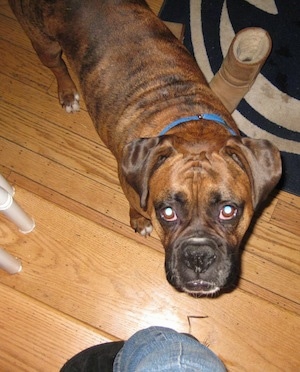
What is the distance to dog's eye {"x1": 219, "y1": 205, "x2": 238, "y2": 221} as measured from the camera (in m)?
2.17

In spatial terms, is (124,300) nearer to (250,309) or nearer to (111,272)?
→ (111,272)

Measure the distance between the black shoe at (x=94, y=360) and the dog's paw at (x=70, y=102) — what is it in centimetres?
180

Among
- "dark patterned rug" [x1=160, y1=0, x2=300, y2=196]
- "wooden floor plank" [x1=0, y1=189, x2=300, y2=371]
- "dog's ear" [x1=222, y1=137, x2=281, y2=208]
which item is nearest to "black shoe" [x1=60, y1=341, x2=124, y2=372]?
"wooden floor plank" [x1=0, y1=189, x2=300, y2=371]

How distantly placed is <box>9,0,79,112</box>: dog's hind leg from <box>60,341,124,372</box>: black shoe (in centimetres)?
182

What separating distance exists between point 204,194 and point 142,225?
1.00 meters

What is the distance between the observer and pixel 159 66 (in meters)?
2.73

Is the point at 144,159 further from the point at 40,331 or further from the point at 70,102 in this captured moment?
the point at 70,102

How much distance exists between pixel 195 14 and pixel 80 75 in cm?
135

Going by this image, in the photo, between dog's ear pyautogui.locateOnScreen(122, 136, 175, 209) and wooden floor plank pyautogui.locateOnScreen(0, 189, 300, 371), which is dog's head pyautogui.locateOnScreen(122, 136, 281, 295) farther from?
wooden floor plank pyautogui.locateOnScreen(0, 189, 300, 371)

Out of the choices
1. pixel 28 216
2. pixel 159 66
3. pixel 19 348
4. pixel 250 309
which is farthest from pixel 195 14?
pixel 19 348

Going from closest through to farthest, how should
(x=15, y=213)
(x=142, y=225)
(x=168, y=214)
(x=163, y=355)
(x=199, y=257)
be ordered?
(x=163, y=355)
(x=199, y=257)
(x=168, y=214)
(x=15, y=213)
(x=142, y=225)


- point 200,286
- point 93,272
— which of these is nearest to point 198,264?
point 200,286

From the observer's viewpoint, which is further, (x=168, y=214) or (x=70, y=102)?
(x=70, y=102)

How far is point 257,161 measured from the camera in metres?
2.18
